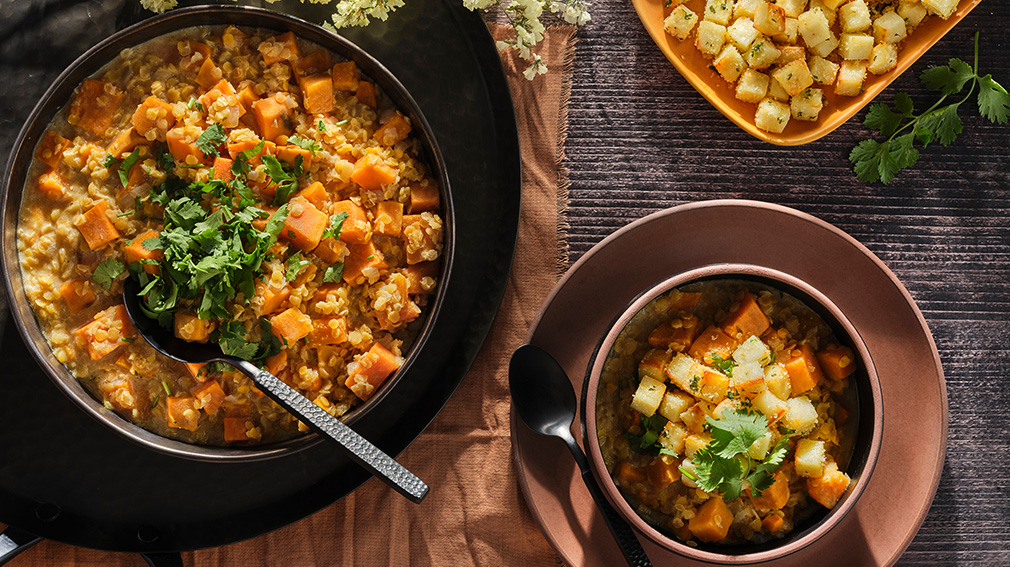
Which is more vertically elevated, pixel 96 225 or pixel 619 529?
pixel 96 225

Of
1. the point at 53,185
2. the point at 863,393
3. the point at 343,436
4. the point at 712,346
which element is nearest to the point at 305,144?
the point at 53,185

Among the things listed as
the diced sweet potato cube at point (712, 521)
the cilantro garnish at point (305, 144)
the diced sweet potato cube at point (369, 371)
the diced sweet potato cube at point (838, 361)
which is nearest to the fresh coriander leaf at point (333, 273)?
the diced sweet potato cube at point (369, 371)

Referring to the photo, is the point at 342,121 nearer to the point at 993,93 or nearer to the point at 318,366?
the point at 318,366

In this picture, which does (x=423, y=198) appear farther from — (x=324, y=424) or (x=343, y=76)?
(x=324, y=424)

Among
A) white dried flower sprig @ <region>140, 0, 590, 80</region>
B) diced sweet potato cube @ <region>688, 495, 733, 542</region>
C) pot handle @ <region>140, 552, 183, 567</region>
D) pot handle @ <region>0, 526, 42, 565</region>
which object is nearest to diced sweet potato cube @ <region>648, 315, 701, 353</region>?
diced sweet potato cube @ <region>688, 495, 733, 542</region>

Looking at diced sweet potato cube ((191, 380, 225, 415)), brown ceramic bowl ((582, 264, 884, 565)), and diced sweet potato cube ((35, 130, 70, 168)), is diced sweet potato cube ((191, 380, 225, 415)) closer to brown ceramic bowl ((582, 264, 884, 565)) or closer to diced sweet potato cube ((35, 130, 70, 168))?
diced sweet potato cube ((35, 130, 70, 168))

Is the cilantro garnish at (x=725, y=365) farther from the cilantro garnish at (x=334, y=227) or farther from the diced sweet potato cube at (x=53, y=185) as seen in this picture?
the diced sweet potato cube at (x=53, y=185)

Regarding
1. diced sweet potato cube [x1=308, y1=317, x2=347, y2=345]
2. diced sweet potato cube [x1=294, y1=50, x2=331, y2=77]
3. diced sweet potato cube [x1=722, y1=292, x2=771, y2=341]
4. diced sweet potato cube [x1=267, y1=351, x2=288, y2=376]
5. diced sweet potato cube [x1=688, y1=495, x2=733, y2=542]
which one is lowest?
diced sweet potato cube [x1=688, y1=495, x2=733, y2=542]
